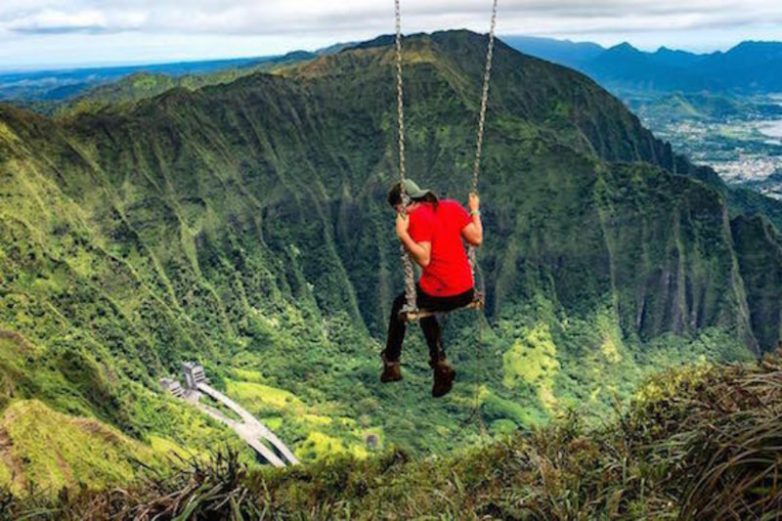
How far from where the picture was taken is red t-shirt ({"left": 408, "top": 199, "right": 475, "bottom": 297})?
10.5 meters

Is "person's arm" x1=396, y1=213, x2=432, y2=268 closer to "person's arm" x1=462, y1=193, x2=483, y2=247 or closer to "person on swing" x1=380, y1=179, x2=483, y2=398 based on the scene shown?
"person on swing" x1=380, y1=179, x2=483, y2=398

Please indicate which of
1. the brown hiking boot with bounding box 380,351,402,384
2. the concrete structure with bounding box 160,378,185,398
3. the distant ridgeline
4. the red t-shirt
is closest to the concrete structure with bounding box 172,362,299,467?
the concrete structure with bounding box 160,378,185,398

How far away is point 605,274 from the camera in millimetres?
151000

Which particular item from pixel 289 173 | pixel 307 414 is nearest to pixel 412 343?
pixel 307 414

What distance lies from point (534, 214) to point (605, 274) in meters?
19.9

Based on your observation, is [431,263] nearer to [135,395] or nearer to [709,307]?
[135,395]

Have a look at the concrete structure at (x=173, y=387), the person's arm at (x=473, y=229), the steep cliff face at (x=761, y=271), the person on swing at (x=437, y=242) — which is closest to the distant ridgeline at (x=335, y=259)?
the steep cliff face at (x=761, y=271)

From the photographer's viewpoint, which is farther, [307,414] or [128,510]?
[307,414]

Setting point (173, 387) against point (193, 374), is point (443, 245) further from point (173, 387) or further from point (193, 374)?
point (193, 374)

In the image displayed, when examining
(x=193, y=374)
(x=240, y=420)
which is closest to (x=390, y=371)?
(x=240, y=420)

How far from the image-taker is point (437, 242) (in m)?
10.6

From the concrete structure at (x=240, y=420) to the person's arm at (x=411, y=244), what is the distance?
8154 centimetres

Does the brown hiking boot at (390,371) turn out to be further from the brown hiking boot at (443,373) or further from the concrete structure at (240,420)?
the concrete structure at (240,420)

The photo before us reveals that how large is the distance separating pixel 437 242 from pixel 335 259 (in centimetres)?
15760
